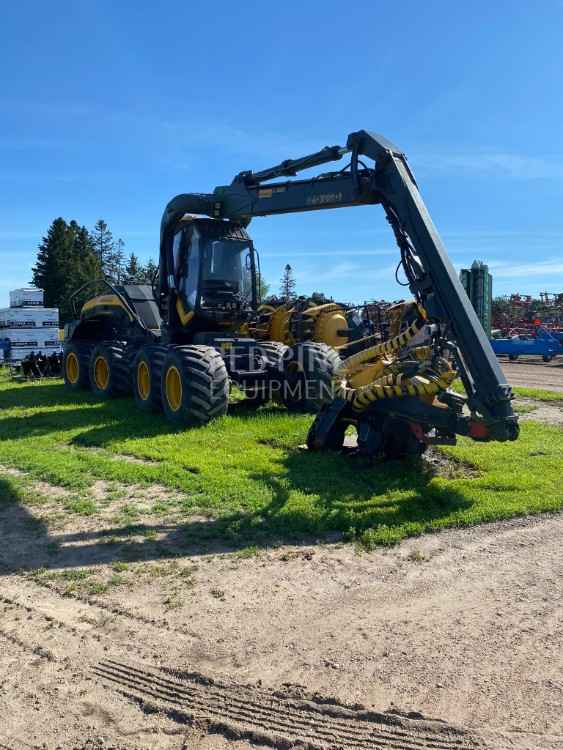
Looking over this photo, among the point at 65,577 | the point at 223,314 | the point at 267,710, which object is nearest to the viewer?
the point at 267,710

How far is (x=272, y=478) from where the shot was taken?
265 inches

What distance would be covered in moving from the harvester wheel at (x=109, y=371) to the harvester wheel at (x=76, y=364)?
84cm

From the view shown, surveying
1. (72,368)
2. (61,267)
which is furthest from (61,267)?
(72,368)

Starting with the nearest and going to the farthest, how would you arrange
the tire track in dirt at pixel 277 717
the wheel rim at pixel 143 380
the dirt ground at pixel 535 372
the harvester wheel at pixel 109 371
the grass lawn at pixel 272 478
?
the tire track in dirt at pixel 277 717, the grass lawn at pixel 272 478, the wheel rim at pixel 143 380, the harvester wheel at pixel 109 371, the dirt ground at pixel 535 372

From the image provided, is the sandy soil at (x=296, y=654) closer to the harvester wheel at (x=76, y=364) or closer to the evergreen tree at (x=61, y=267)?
the harvester wheel at (x=76, y=364)

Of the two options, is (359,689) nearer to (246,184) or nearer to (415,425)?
(415,425)

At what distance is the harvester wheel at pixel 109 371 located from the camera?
13.1 m

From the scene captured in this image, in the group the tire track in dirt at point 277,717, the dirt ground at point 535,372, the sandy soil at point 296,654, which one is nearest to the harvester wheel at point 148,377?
the sandy soil at point 296,654

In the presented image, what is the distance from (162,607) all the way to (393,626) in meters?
1.45

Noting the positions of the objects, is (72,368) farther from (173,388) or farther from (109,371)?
(173,388)

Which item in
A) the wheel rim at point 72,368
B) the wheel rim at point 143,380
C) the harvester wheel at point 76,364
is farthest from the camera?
the wheel rim at point 72,368

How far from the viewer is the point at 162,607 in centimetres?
405

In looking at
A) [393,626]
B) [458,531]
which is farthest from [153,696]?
[458,531]

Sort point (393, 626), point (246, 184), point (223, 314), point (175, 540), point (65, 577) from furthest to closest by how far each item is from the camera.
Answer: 1. point (223, 314)
2. point (246, 184)
3. point (175, 540)
4. point (65, 577)
5. point (393, 626)
